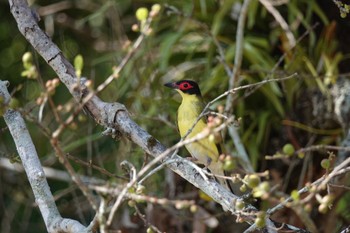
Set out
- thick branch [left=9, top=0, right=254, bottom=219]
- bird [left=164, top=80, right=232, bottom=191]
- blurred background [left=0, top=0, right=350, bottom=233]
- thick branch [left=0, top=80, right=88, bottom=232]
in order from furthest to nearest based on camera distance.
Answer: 1. blurred background [left=0, top=0, right=350, bottom=233]
2. bird [left=164, top=80, right=232, bottom=191]
3. thick branch [left=9, top=0, right=254, bottom=219]
4. thick branch [left=0, top=80, right=88, bottom=232]

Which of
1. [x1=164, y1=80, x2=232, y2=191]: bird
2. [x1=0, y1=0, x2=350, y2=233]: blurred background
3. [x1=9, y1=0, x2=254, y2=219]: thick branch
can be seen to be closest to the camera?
[x1=9, y1=0, x2=254, y2=219]: thick branch

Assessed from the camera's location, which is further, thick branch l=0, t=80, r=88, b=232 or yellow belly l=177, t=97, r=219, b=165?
yellow belly l=177, t=97, r=219, b=165

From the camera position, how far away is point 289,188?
381cm

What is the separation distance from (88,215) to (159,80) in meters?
0.85

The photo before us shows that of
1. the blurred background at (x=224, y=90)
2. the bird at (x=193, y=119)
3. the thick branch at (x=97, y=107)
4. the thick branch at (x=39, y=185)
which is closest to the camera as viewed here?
the thick branch at (x=39, y=185)

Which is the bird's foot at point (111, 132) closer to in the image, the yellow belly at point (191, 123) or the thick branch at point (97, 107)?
the thick branch at point (97, 107)

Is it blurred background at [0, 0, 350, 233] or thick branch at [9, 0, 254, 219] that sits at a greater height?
thick branch at [9, 0, 254, 219]

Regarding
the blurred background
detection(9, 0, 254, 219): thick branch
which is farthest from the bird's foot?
the blurred background

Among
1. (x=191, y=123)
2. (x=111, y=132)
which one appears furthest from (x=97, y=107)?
(x=191, y=123)

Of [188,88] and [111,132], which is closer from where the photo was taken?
[111,132]

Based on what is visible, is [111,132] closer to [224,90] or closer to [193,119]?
[193,119]

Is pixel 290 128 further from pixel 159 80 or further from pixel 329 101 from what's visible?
pixel 159 80

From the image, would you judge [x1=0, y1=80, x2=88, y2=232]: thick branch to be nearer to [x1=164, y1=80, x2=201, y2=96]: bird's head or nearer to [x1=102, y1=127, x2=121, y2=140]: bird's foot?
[x1=102, y1=127, x2=121, y2=140]: bird's foot

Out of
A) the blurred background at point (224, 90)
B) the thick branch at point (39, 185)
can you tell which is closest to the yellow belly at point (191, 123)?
the blurred background at point (224, 90)
